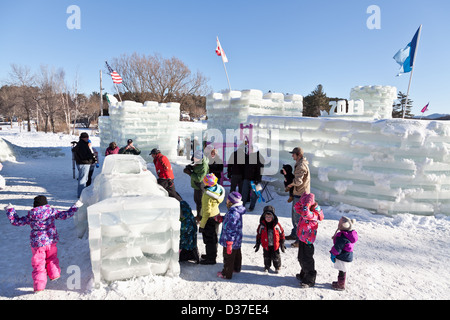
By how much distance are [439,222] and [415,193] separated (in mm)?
701

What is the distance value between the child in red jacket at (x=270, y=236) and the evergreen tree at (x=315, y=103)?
122 feet

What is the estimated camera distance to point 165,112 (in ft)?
43.4

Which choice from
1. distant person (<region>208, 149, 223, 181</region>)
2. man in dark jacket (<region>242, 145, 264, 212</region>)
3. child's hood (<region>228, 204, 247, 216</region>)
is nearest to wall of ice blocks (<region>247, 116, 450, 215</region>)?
man in dark jacket (<region>242, 145, 264, 212</region>)

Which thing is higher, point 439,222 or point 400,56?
point 400,56

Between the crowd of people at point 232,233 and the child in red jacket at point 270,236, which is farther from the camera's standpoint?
the child in red jacket at point 270,236

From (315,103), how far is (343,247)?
126ft

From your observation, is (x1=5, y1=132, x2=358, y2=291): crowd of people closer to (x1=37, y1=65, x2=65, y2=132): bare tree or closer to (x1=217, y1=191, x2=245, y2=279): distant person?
(x1=217, y1=191, x2=245, y2=279): distant person

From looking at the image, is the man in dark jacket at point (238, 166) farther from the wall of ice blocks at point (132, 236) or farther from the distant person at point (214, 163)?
the wall of ice blocks at point (132, 236)

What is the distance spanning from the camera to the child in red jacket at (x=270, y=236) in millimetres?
3592

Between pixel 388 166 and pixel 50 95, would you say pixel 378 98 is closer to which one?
pixel 388 166

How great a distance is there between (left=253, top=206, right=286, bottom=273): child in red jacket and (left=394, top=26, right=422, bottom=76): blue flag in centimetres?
737

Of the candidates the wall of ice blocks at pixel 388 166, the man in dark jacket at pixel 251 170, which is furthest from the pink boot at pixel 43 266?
the wall of ice blocks at pixel 388 166
